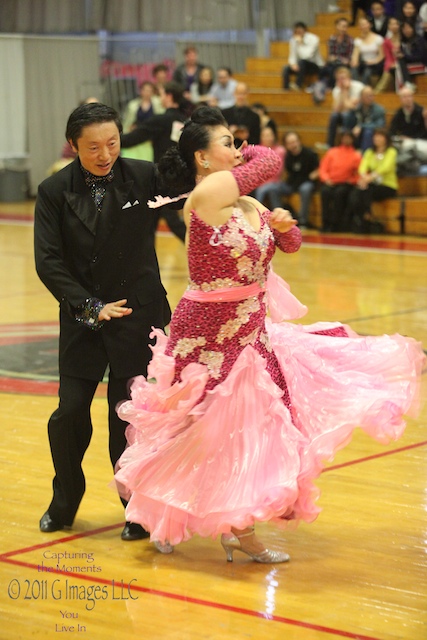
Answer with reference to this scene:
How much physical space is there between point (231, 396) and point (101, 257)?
0.82 meters

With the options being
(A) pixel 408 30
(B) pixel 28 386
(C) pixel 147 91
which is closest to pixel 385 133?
(A) pixel 408 30

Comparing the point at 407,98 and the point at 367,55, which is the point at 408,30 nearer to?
the point at 367,55

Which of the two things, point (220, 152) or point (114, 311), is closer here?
point (220, 152)

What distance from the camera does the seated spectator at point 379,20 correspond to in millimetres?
16188

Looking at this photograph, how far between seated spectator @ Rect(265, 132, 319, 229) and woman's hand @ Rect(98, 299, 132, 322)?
35.2 ft

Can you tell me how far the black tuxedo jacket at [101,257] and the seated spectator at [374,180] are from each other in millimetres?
9891

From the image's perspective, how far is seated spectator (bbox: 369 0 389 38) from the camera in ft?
53.1

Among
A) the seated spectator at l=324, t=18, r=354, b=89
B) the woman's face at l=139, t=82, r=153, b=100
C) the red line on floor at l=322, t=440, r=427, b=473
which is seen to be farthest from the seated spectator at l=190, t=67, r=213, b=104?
the red line on floor at l=322, t=440, r=427, b=473

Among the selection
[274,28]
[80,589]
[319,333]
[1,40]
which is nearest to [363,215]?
[274,28]

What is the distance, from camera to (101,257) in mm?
4184

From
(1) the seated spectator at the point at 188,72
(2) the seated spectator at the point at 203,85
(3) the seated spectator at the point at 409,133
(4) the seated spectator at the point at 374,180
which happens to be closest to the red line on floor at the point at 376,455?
(4) the seated spectator at the point at 374,180

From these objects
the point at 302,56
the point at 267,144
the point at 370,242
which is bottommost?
the point at 370,242

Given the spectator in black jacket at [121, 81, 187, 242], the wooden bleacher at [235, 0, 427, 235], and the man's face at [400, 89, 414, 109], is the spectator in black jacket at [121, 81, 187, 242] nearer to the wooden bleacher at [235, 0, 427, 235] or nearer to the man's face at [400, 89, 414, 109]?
the wooden bleacher at [235, 0, 427, 235]

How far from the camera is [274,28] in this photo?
1914 centimetres
